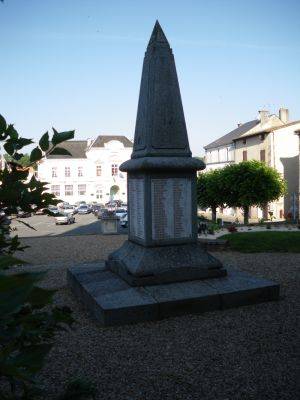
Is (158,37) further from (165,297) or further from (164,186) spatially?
(165,297)

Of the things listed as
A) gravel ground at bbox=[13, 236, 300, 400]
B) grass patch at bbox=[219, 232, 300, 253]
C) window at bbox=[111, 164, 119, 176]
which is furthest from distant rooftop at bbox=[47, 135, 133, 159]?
gravel ground at bbox=[13, 236, 300, 400]

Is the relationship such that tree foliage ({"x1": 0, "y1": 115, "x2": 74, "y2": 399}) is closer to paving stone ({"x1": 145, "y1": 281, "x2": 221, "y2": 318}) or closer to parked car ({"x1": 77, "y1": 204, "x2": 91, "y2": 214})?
paving stone ({"x1": 145, "y1": 281, "x2": 221, "y2": 318})

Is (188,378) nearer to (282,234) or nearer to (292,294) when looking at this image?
(292,294)

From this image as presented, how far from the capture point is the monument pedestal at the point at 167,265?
8188 millimetres

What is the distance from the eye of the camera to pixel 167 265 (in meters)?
8.38

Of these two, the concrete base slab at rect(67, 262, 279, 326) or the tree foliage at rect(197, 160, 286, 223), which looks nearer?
the concrete base slab at rect(67, 262, 279, 326)

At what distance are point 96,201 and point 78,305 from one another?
5666cm

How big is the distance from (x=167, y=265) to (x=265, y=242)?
8769 millimetres

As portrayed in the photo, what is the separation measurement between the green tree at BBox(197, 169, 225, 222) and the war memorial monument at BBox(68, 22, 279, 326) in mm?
25919

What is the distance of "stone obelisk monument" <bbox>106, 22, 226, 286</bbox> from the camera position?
8.44 metres

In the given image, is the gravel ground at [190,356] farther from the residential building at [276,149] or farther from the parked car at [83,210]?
the parked car at [83,210]

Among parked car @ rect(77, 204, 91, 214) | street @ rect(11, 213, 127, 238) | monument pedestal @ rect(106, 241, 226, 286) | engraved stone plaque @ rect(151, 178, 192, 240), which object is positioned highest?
engraved stone plaque @ rect(151, 178, 192, 240)

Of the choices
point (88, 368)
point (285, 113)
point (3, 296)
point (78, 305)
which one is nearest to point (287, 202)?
point (285, 113)

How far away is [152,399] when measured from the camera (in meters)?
4.48
